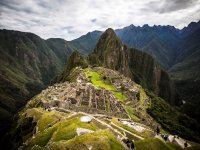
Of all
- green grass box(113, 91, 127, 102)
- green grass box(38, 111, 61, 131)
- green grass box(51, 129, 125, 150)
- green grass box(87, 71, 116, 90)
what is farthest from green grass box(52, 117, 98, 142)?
green grass box(87, 71, 116, 90)

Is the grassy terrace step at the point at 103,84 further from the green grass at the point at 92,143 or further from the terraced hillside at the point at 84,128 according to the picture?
the green grass at the point at 92,143

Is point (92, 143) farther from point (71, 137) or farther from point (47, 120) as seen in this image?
point (47, 120)

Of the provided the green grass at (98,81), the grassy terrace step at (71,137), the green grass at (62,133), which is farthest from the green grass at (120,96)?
the green grass at (62,133)

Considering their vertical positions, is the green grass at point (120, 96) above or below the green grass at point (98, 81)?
below

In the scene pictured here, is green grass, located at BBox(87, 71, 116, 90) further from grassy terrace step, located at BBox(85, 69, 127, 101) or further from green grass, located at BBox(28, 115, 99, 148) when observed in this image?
green grass, located at BBox(28, 115, 99, 148)

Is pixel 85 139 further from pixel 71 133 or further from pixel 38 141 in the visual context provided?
pixel 38 141

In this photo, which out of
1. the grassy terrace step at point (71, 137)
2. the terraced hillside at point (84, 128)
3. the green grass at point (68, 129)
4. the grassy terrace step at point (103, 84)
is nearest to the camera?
the grassy terrace step at point (71, 137)

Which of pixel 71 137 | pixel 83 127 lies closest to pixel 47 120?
pixel 83 127

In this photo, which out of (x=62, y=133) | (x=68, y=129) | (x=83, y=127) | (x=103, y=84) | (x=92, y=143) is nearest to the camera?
(x=92, y=143)
